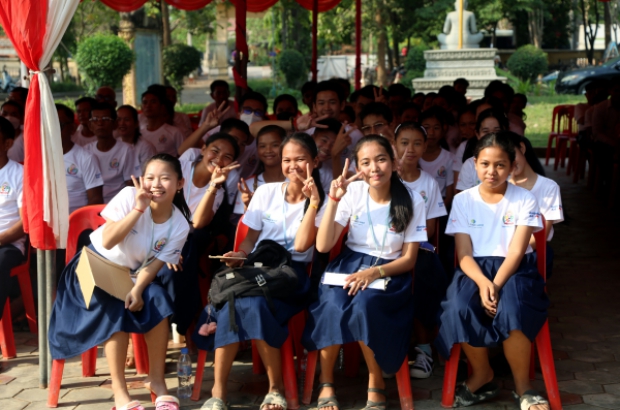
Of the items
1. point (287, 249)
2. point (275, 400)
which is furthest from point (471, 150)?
point (275, 400)

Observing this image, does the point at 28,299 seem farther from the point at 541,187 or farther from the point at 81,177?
the point at 541,187

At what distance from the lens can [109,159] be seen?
5.59 metres

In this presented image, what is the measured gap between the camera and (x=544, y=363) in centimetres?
355

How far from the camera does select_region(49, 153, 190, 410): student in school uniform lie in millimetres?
3535

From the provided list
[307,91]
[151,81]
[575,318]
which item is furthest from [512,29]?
[575,318]

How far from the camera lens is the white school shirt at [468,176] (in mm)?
4551

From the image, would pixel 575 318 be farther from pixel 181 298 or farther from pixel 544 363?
pixel 181 298

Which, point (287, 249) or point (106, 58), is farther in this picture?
point (106, 58)

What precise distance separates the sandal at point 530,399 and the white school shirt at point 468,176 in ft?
4.69

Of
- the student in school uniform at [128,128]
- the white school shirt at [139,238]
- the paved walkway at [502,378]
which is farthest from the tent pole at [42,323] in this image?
the student in school uniform at [128,128]

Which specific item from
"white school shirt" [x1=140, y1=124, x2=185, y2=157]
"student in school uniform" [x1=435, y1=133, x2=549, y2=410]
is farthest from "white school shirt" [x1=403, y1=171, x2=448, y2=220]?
"white school shirt" [x1=140, y1=124, x2=185, y2=157]

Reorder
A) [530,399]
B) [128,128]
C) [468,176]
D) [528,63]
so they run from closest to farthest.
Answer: [530,399], [468,176], [128,128], [528,63]

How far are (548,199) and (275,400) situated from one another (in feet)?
5.74

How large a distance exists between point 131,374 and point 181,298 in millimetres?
510
